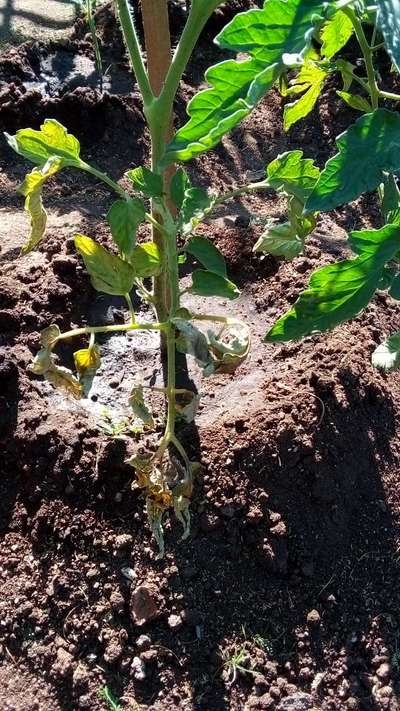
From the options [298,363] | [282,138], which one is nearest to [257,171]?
[282,138]

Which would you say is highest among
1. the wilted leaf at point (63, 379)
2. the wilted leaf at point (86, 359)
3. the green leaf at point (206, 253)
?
the green leaf at point (206, 253)

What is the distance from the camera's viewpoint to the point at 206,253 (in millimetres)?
1565

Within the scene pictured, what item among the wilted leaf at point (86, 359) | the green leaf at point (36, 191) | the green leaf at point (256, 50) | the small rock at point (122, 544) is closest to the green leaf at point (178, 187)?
the green leaf at point (36, 191)

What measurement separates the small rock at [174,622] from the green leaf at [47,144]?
3.42ft

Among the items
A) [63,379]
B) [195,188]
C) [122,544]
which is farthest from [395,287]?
[122,544]

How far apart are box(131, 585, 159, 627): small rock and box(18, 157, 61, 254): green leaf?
830mm

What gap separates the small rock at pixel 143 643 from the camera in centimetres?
162

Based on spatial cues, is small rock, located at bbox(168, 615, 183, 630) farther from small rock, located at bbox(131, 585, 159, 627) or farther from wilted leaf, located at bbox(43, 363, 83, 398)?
wilted leaf, located at bbox(43, 363, 83, 398)

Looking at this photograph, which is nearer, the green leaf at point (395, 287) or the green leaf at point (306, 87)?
the green leaf at point (395, 287)

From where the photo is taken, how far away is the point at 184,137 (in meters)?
1.07

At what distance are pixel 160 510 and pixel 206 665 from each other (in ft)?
1.22

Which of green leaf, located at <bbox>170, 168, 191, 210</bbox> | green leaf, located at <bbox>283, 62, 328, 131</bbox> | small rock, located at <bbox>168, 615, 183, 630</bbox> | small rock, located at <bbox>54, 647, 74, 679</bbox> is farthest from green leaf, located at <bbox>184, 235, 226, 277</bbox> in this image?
small rock, located at <bbox>54, 647, 74, 679</bbox>

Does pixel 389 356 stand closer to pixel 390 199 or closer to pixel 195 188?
pixel 390 199

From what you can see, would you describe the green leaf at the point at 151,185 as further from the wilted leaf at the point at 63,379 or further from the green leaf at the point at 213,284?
the wilted leaf at the point at 63,379
